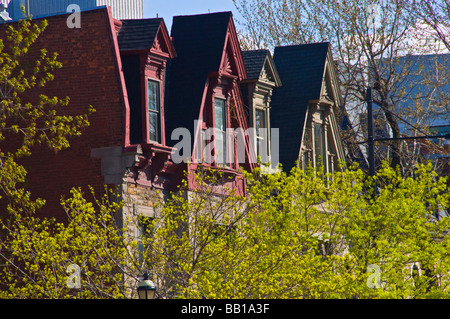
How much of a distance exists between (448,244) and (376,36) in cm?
1736

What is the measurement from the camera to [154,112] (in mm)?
22844

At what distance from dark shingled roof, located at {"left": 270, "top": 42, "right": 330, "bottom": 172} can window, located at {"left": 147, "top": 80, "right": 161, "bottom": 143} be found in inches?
284

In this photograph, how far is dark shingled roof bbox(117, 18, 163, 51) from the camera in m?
22.5

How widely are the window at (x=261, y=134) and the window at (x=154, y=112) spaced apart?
5.81 meters

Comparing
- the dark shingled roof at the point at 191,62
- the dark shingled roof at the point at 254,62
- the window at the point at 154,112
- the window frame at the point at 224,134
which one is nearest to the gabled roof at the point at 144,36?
the window at the point at 154,112

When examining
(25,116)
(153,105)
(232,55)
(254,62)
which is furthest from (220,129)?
(25,116)

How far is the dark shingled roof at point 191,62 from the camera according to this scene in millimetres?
24203

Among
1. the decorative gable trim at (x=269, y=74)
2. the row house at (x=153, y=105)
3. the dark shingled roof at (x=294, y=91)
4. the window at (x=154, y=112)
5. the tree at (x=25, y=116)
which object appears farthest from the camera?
the dark shingled roof at (x=294, y=91)

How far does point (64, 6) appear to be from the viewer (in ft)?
90.4

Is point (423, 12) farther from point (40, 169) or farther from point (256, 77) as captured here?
point (40, 169)

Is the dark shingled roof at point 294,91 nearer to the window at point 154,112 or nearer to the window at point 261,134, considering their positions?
the window at point 261,134

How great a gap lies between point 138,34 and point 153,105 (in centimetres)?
180

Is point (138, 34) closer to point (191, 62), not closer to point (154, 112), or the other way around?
point (154, 112)
